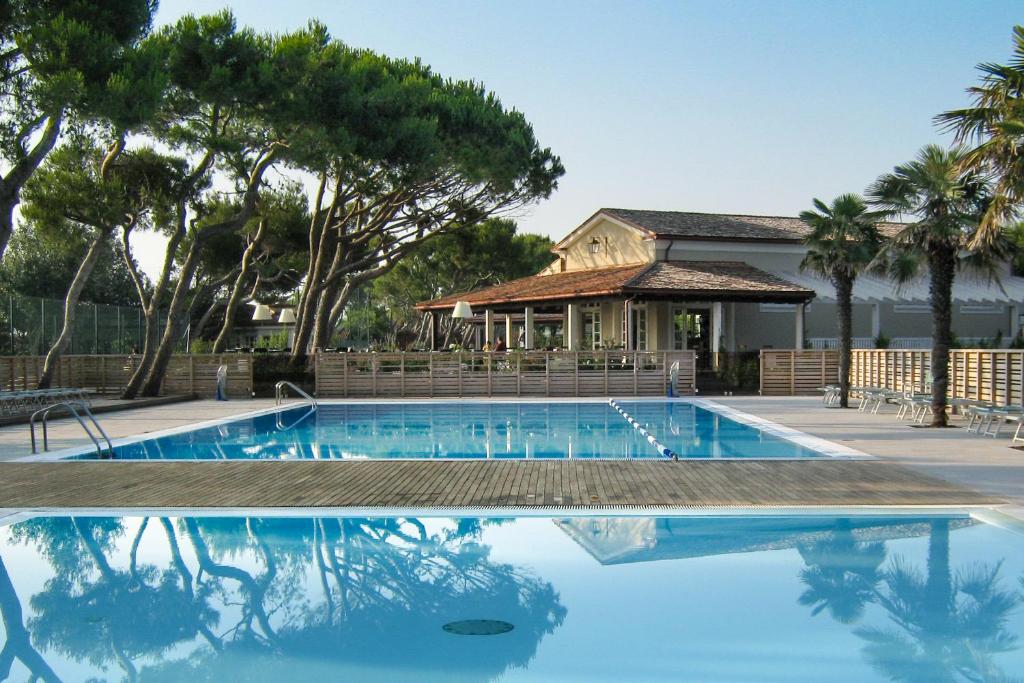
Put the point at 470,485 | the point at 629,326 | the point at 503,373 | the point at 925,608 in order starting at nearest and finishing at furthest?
the point at 925,608 → the point at 470,485 → the point at 503,373 → the point at 629,326

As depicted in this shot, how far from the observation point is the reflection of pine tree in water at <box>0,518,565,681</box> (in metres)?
5.36

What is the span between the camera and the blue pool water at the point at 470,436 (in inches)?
529

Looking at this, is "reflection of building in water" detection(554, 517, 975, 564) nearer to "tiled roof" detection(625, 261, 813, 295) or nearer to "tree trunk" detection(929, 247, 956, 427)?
"tree trunk" detection(929, 247, 956, 427)

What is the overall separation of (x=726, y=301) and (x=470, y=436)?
1250 cm

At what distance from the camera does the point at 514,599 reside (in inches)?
254

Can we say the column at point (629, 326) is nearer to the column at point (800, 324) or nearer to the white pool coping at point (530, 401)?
the white pool coping at point (530, 401)

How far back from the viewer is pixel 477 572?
7.00m

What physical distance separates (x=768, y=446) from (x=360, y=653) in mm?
9405

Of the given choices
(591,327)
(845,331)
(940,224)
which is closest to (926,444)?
(940,224)

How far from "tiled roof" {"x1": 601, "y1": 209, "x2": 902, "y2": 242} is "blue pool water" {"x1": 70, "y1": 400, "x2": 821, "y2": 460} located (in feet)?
30.2

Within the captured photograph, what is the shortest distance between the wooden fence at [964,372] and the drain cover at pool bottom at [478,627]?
12.3 m

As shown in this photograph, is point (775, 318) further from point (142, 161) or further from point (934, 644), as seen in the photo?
point (934, 644)

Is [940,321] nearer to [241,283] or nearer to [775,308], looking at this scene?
[775,308]

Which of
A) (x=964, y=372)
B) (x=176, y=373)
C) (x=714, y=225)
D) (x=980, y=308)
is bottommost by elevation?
(x=176, y=373)
